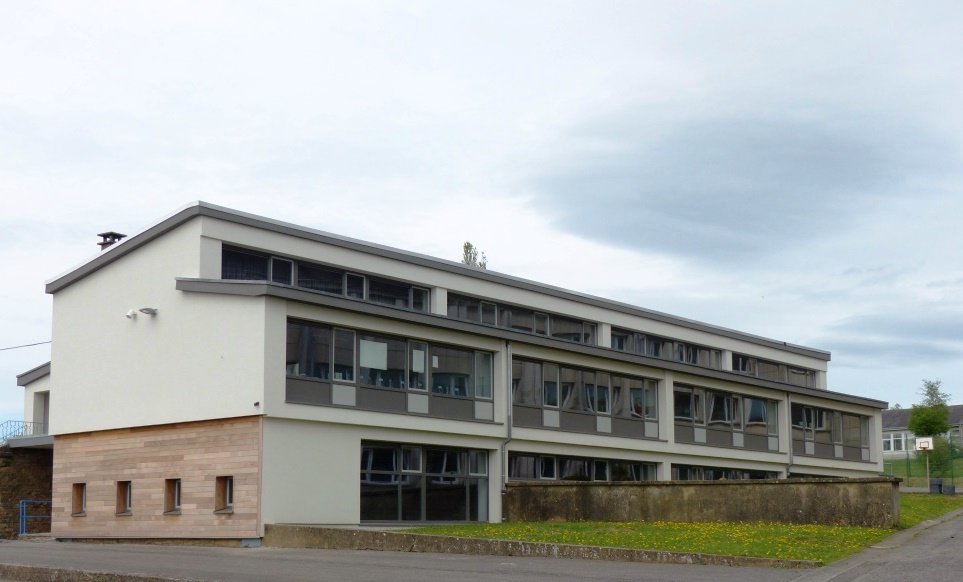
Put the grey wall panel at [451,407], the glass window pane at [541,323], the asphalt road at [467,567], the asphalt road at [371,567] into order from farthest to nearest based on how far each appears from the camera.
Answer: the glass window pane at [541,323], the grey wall panel at [451,407], the asphalt road at [371,567], the asphalt road at [467,567]

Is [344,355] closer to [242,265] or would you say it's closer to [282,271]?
[282,271]

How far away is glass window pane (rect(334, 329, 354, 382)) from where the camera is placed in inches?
1118

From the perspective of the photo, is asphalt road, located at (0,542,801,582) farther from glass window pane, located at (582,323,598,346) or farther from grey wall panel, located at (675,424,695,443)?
grey wall panel, located at (675,424,695,443)

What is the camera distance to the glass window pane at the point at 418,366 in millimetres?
30531

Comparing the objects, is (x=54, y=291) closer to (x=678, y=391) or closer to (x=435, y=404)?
(x=435, y=404)

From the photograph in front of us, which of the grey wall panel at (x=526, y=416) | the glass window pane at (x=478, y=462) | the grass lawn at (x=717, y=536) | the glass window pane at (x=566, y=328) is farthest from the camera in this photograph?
the glass window pane at (x=566, y=328)

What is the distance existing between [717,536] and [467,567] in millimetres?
5938

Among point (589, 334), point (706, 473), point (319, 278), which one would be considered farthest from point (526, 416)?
point (706, 473)

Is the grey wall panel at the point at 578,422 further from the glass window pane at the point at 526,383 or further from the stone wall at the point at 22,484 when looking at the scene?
the stone wall at the point at 22,484

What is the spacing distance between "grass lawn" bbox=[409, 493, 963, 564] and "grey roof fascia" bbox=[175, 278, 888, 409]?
5.97 m

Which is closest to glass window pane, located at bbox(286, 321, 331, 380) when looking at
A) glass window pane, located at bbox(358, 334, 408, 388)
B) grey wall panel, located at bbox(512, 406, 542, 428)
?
glass window pane, located at bbox(358, 334, 408, 388)

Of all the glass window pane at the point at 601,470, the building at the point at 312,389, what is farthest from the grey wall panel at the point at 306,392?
the glass window pane at the point at 601,470

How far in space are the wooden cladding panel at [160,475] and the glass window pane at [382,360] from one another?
3.81 meters

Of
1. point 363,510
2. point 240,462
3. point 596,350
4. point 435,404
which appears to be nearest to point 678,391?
point 596,350
